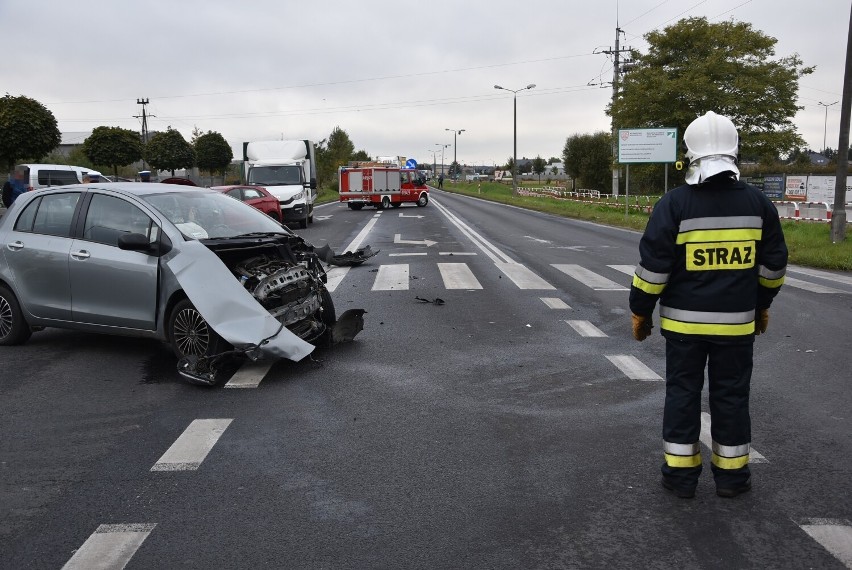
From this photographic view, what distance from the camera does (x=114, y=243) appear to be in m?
6.66

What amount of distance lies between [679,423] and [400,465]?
1.55 m

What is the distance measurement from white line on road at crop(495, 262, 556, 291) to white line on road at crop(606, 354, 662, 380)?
4.31m

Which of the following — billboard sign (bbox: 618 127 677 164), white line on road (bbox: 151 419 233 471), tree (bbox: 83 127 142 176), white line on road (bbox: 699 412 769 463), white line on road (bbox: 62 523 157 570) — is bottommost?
white line on road (bbox: 62 523 157 570)

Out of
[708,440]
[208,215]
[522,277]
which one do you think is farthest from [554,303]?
[708,440]

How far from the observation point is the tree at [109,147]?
4822 centimetres

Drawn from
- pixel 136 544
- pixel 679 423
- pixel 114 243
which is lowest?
pixel 136 544

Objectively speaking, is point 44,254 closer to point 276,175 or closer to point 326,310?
point 326,310

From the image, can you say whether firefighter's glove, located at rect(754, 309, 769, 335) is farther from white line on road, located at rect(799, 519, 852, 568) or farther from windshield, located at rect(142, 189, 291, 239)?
windshield, located at rect(142, 189, 291, 239)

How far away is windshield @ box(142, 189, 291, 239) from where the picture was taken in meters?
6.66

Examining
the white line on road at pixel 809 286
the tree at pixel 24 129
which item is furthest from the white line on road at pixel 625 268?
the tree at pixel 24 129

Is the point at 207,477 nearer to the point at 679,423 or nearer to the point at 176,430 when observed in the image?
the point at 176,430

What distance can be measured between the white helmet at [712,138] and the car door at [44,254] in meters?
5.57

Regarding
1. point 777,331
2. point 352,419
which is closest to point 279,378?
point 352,419

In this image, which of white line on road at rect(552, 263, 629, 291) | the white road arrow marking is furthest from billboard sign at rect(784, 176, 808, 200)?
white line on road at rect(552, 263, 629, 291)
